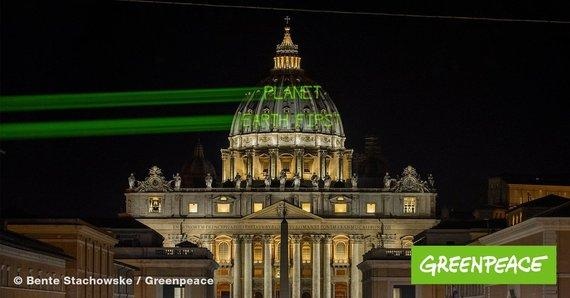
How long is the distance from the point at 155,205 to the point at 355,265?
64.2 feet

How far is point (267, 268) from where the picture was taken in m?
184

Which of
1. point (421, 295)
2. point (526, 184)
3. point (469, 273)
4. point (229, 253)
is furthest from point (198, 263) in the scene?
point (469, 273)

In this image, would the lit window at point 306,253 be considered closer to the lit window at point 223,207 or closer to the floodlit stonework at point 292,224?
the floodlit stonework at point 292,224

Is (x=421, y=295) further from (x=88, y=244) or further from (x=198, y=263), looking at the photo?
(x=88, y=244)

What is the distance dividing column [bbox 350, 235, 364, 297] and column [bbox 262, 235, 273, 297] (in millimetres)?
7467

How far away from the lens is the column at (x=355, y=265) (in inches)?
7165

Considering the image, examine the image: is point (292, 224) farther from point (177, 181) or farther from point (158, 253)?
point (158, 253)

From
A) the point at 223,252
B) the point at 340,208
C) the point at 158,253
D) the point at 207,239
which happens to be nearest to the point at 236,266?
the point at 223,252

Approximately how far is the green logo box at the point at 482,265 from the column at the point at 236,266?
118 metres

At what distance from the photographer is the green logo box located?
6009 cm

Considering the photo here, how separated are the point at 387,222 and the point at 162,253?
49.7m

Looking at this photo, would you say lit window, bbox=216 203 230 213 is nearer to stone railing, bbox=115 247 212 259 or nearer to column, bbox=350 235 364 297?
column, bbox=350 235 364 297

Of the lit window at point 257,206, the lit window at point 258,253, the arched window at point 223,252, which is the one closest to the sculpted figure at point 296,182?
the lit window at point 257,206

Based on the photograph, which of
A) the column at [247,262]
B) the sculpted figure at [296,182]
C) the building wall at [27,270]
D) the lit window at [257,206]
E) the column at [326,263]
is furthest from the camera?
the sculpted figure at [296,182]
